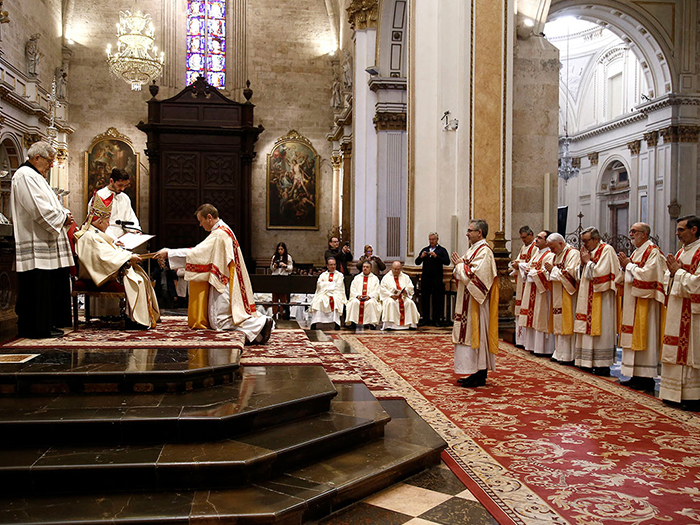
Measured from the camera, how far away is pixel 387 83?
1521cm

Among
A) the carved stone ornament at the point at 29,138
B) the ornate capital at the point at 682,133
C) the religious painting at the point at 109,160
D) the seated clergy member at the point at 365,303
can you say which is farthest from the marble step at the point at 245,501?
the religious painting at the point at 109,160

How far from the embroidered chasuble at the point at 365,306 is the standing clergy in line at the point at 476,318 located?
4771mm

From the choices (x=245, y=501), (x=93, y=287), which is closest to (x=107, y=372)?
(x=245, y=501)

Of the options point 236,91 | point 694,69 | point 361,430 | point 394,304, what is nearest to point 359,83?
point 236,91

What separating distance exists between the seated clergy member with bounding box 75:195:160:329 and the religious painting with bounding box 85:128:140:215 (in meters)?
13.4

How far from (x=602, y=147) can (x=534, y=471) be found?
21.3 m

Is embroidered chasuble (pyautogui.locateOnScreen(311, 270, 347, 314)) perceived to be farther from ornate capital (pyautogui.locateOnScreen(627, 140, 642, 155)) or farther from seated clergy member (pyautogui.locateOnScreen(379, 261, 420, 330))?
ornate capital (pyautogui.locateOnScreen(627, 140, 642, 155))

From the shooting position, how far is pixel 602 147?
22.7 meters

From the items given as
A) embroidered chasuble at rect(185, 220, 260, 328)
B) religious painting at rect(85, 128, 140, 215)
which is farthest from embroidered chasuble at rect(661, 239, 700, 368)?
religious painting at rect(85, 128, 140, 215)

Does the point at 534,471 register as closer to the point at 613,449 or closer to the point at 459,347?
the point at 613,449

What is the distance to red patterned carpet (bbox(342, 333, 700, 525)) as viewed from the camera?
3.28 m

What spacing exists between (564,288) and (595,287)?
1.96 ft

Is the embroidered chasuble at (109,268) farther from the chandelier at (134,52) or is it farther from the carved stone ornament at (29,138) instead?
the carved stone ornament at (29,138)

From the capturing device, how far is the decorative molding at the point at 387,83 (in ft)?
49.9
